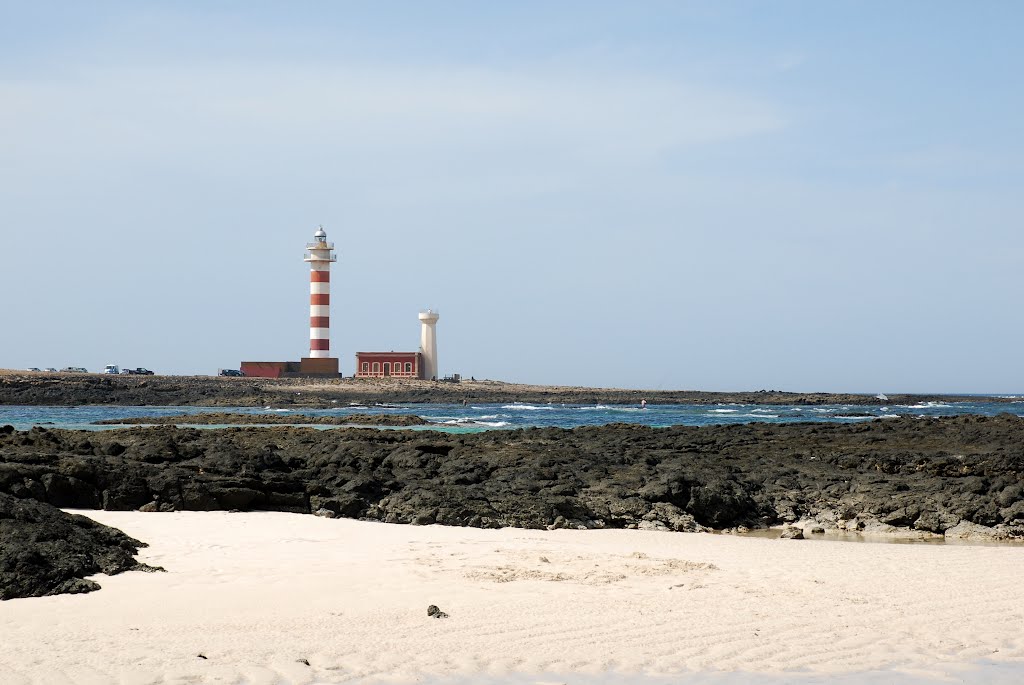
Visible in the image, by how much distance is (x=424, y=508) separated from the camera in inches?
465

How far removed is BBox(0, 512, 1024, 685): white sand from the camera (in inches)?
226

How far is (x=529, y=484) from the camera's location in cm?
1314

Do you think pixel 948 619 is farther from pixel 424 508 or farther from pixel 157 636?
pixel 424 508

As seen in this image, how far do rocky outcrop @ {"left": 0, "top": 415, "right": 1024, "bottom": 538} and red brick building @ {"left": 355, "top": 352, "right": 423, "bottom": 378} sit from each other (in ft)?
172

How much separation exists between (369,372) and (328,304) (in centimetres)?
731

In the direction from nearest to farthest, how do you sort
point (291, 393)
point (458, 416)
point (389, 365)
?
point (458, 416), point (291, 393), point (389, 365)

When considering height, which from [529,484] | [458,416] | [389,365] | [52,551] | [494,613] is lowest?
[458,416]

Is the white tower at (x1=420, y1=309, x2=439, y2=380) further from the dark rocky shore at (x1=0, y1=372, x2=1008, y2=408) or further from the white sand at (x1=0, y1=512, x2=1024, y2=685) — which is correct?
Answer: the white sand at (x1=0, y1=512, x2=1024, y2=685)

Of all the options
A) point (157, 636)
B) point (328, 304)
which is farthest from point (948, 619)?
point (328, 304)

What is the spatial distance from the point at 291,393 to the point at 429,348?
14.0 m

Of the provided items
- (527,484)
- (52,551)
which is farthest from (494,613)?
(527,484)

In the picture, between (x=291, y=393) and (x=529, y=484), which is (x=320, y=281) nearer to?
(x=291, y=393)

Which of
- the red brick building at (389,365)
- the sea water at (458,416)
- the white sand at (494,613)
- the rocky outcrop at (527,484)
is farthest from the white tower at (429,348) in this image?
the white sand at (494,613)

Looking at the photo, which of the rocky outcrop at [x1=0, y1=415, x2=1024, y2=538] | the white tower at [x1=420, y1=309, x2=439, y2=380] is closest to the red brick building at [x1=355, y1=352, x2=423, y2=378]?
the white tower at [x1=420, y1=309, x2=439, y2=380]
